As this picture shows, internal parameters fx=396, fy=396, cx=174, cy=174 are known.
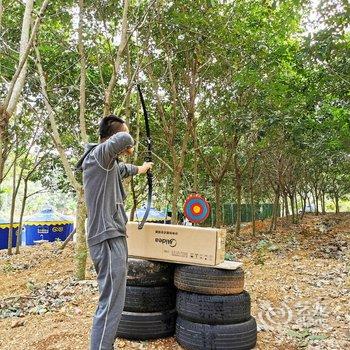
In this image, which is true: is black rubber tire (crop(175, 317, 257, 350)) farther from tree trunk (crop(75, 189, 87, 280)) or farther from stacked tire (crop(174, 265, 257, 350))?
tree trunk (crop(75, 189, 87, 280))

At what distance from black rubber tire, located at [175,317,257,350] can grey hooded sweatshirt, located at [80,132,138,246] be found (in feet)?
5.18

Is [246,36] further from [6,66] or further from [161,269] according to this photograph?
[161,269]

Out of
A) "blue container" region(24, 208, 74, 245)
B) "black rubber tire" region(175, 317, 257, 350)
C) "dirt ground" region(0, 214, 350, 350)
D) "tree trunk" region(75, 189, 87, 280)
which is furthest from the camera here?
"blue container" region(24, 208, 74, 245)

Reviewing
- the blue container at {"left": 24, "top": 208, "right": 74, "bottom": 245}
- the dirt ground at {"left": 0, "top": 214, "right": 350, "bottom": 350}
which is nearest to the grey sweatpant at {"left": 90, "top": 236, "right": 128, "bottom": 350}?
the dirt ground at {"left": 0, "top": 214, "right": 350, "bottom": 350}

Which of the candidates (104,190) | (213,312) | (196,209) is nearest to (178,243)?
(213,312)

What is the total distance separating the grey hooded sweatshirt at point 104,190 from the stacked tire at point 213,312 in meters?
1.34

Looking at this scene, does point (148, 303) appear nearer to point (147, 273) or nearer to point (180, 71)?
point (147, 273)

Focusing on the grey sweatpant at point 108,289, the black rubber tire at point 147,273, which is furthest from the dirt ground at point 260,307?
the grey sweatpant at point 108,289

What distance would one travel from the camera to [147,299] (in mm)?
4828

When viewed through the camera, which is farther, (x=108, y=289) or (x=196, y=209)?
(x=196, y=209)

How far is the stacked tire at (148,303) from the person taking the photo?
4734mm

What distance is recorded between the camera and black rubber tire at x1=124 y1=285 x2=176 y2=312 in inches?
190

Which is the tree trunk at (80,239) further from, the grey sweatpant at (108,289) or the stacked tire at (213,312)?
the grey sweatpant at (108,289)

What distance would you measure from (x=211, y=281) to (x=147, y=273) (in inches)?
32.2
